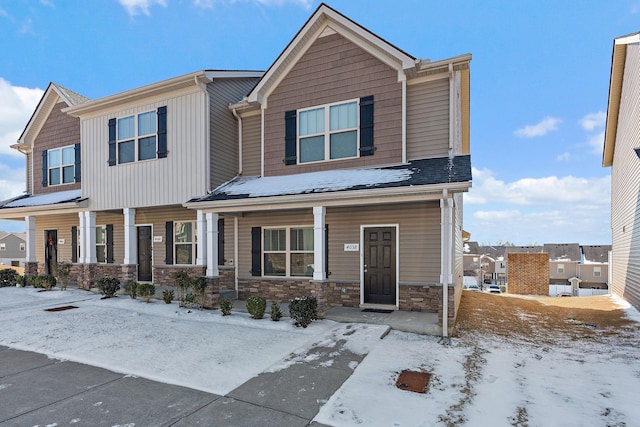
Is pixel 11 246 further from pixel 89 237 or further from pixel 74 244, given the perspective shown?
pixel 89 237

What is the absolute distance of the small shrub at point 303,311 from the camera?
23.7 ft

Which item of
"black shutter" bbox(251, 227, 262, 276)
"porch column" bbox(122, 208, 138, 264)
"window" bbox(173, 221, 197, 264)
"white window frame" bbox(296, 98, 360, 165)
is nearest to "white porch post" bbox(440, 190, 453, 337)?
"white window frame" bbox(296, 98, 360, 165)

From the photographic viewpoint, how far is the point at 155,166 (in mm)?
10672

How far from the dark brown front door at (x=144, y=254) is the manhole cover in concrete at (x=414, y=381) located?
10551mm

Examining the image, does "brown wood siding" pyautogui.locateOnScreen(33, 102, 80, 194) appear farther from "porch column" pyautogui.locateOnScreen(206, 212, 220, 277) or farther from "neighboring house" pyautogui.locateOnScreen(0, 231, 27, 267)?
"neighboring house" pyautogui.locateOnScreen(0, 231, 27, 267)

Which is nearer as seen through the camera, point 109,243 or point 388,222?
point 388,222

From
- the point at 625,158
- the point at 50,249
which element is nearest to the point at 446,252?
the point at 625,158

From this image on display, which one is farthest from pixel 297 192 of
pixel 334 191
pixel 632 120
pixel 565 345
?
pixel 632 120

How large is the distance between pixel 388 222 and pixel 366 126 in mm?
2579

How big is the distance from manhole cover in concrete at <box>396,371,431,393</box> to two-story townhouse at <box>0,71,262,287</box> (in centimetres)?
668

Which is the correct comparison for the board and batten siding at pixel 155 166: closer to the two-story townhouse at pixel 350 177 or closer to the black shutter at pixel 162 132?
the black shutter at pixel 162 132

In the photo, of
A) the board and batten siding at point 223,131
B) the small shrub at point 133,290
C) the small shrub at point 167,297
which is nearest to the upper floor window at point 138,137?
the board and batten siding at point 223,131

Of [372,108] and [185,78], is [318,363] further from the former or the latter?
[185,78]

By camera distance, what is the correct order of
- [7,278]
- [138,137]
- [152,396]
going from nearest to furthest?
1. [152,396]
2. [138,137]
3. [7,278]
